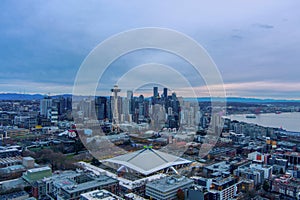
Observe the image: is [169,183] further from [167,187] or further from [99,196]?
[99,196]

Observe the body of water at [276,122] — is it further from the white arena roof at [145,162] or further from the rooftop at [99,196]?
the rooftop at [99,196]

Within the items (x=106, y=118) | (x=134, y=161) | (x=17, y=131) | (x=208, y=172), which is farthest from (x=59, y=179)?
(x=106, y=118)

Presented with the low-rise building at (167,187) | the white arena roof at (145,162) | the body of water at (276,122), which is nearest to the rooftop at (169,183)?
the low-rise building at (167,187)

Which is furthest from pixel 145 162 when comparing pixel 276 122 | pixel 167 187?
pixel 276 122

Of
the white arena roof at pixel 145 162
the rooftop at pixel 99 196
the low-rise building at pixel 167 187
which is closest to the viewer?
the rooftop at pixel 99 196

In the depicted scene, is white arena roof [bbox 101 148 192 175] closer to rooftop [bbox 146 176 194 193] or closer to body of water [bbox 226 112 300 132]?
rooftop [bbox 146 176 194 193]

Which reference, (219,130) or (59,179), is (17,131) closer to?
(59,179)

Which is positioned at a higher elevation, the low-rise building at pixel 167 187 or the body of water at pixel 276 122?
the body of water at pixel 276 122

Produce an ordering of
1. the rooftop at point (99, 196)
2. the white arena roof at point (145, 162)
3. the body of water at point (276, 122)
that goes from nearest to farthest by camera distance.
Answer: the rooftop at point (99, 196), the white arena roof at point (145, 162), the body of water at point (276, 122)
